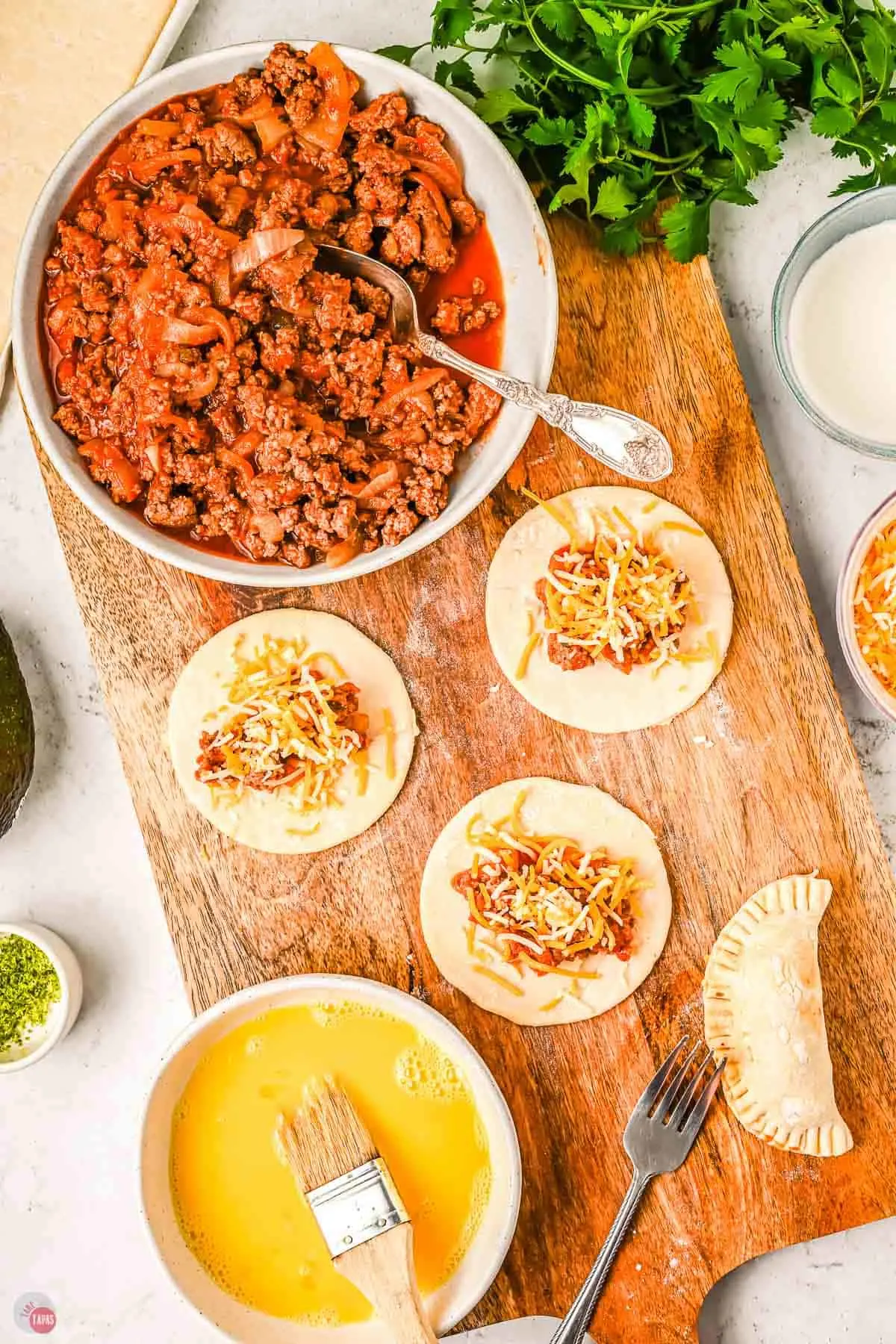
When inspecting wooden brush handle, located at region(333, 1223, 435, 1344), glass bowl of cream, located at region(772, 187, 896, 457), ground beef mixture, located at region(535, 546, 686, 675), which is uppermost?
glass bowl of cream, located at region(772, 187, 896, 457)

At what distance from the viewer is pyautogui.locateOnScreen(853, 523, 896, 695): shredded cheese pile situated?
4.31m

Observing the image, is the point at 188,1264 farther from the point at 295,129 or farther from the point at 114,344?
the point at 295,129

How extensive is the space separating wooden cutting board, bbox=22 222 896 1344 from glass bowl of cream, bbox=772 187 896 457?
26 cm

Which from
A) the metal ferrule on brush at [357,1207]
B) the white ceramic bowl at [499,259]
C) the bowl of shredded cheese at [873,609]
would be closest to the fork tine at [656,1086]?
the metal ferrule on brush at [357,1207]

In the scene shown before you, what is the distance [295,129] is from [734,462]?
210 cm

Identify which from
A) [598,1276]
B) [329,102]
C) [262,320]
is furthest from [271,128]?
[598,1276]

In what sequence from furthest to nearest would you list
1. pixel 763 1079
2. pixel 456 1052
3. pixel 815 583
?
pixel 815 583 < pixel 763 1079 < pixel 456 1052

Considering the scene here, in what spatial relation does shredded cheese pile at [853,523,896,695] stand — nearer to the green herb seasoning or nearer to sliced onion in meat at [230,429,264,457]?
sliced onion in meat at [230,429,264,457]

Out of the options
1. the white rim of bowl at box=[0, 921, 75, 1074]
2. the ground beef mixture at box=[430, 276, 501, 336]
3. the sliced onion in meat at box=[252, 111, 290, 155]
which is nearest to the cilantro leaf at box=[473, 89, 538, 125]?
the ground beef mixture at box=[430, 276, 501, 336]

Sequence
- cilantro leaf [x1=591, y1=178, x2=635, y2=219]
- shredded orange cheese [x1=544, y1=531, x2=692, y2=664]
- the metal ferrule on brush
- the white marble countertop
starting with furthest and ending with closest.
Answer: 1. the white marble countertop
2. shredded orange cheese [x1=544, y1=531, x2=692, y2=664]
3. cilantro leaf [x1=591, y1=178, x2=635, y2=219]
4. the metal ferrule on brush

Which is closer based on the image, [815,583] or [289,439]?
[289,439]

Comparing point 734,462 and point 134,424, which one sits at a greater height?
point 134,424

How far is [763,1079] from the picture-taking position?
4250mm

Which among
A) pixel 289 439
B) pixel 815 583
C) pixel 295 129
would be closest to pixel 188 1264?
pixel 289 439
